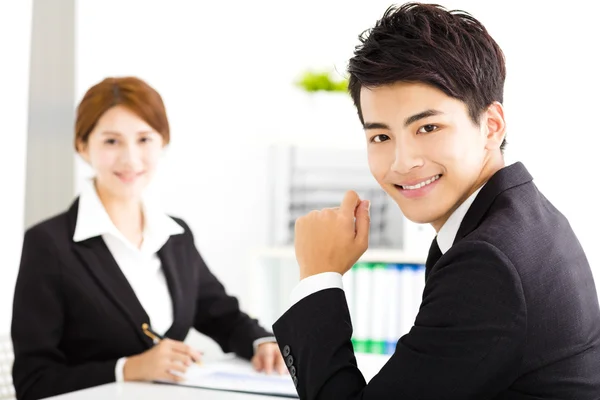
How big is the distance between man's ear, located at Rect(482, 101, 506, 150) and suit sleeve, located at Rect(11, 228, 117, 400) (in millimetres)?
1121

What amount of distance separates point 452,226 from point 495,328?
297 millimetres

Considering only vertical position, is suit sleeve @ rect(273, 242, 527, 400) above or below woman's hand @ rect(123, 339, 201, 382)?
above

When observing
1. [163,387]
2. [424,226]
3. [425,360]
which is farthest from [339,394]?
[424,226]

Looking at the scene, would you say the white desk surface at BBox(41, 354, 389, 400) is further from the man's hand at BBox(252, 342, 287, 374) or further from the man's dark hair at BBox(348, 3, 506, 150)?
the man's dark hair at BBox(348, 3, 506, 150)

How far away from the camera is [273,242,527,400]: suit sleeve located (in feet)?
3.60

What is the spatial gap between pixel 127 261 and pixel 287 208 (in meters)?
1.38

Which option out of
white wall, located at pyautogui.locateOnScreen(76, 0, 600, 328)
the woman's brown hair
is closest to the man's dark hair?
the woman's brown hair

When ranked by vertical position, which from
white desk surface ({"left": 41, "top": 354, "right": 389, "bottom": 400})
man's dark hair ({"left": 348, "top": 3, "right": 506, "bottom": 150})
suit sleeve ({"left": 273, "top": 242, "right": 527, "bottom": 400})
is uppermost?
man's dark hair ({"left": 348, "top": 3, "right": 506, "bottom": 150})

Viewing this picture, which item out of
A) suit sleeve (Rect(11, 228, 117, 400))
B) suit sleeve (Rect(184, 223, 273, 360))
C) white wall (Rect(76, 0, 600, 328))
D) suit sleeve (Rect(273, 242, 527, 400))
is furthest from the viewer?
white wall (Rect(76, 0, 600, 328))

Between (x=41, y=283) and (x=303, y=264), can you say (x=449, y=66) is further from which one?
(x=41, y=283)

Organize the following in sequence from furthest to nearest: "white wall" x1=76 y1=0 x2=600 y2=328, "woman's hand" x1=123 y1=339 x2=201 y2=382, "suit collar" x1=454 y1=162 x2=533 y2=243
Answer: "white wall" x1=76 y1=0 x2=600 y2=328, "woman's hand" x1=123 y1=339 x2=201 y2=382, "suit collar" x1=454 y1=162 x2=533 y2=243

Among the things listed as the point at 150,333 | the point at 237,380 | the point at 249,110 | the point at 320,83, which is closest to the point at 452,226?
the point at 237,380

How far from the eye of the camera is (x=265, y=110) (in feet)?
12.1

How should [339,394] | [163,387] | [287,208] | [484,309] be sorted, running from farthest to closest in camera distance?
[287,208], [163,387], [339,394], [484,309]
